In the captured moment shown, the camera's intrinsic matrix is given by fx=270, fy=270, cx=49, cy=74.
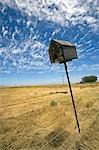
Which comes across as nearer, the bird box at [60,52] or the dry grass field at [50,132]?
the dry grass field at [50,132]

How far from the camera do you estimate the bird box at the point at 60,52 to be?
11461mm

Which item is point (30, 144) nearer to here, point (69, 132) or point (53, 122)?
point (69, 132)

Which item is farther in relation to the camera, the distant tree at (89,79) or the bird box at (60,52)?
the distant tree at (89,79)

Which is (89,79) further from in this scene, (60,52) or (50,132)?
Result: (50,132)

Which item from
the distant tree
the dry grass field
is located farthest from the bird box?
the distant tree

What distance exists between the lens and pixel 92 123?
38.4ft

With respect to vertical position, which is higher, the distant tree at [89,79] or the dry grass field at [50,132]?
the distant tree at [89,79]

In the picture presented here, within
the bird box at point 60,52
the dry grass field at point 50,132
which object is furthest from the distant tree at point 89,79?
the bird box at point 60,52

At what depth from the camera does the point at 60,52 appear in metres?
11.6

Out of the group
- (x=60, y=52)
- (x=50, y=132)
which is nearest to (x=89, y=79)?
(x=60, y=52)

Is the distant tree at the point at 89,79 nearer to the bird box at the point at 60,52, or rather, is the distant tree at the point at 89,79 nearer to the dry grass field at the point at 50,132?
the dry grass field at the point at 50,132

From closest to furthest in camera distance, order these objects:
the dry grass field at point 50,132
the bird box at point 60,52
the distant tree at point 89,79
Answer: the dry grass field at point 50,132
the bird box at point 60,52
the distant tree at point 89,79

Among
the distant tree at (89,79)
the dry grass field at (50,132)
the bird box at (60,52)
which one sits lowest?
the dry grass field at (50,132)

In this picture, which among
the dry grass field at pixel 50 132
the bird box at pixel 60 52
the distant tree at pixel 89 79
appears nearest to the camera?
the dry grass field at pixel 50 132
